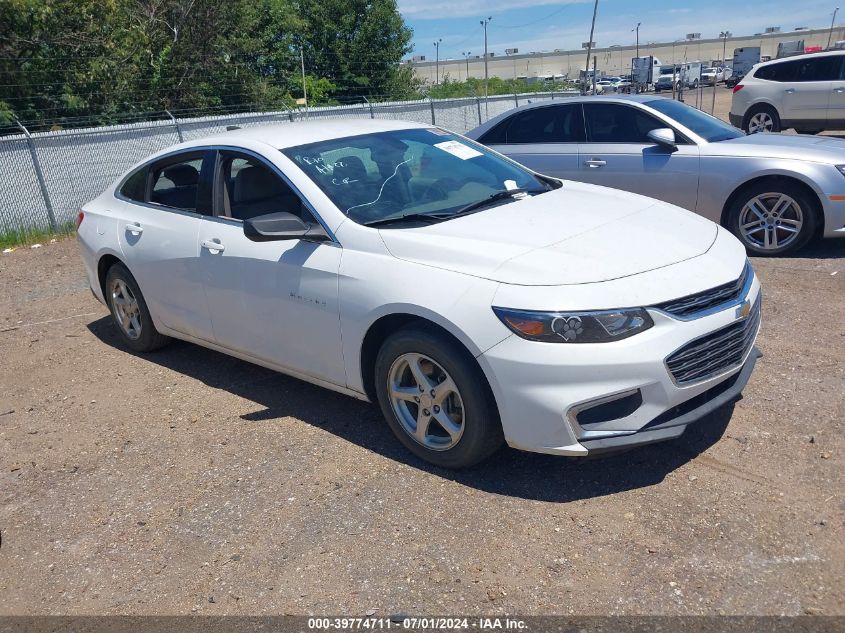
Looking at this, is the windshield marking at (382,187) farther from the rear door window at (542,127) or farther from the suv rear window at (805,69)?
the suv rear window at (805,69)

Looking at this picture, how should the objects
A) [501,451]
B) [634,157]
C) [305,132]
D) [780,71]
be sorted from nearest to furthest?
[501,451]
[305,132]
[634,157]
[780,71]

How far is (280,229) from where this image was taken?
13.7ft

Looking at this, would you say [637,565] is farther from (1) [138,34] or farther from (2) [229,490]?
(1) [138,34]

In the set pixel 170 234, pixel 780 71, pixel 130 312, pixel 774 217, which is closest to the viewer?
pixel 170 234

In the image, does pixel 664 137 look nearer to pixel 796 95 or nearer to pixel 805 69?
pixel 796 95

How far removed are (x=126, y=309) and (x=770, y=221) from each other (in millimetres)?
5716

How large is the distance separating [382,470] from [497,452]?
23.5 inches

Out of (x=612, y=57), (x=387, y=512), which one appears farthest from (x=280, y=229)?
(x=612, y=57)

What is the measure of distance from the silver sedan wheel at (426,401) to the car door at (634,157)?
4824 millimetres

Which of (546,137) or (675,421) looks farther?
(546,137)

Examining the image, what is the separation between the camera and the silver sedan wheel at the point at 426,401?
3756 millimetres

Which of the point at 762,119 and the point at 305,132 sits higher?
the point at 305,132

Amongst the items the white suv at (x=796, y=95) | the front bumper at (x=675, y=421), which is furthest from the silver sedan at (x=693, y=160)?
the white suv at (x=796, y=95)

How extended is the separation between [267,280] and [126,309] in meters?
2.02
